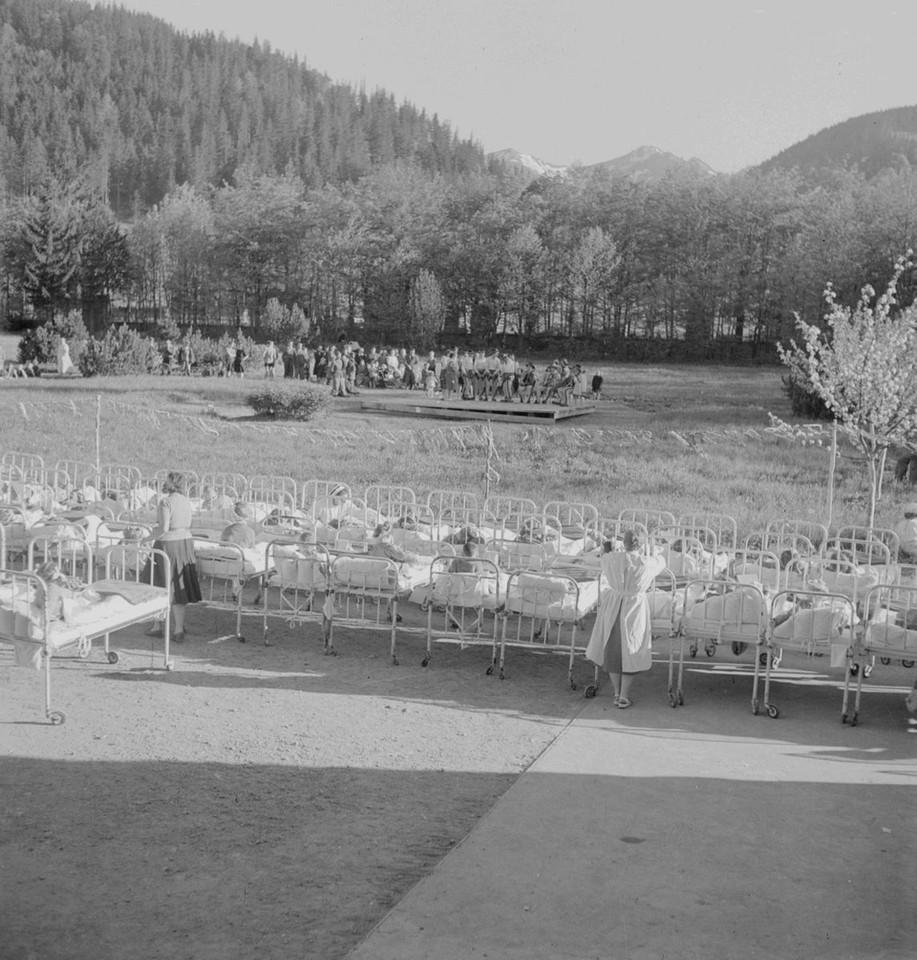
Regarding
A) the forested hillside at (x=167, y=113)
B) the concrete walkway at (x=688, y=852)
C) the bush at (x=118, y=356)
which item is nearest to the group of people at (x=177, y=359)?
the bush at (x=118, y=356)

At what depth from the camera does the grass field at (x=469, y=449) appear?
69.2 ft

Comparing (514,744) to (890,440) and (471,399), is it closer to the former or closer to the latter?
(890,440)

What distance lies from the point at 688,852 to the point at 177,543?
18.6 feet

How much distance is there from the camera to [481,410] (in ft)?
114

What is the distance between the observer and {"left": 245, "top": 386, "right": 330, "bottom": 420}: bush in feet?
101

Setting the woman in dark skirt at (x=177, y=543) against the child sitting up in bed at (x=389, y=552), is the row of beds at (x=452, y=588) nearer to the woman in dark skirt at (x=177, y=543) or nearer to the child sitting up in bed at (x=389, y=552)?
the child sitting up in bed at (x=389, y=552)

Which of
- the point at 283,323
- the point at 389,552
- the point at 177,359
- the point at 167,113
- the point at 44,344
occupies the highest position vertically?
the point at 167,113

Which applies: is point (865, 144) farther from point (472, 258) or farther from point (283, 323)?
point (283, 323)

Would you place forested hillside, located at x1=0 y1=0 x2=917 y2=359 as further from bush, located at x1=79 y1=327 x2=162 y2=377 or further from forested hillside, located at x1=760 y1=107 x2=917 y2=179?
forested hillside, located at x1=760 y1=107 x2=917 y2=179

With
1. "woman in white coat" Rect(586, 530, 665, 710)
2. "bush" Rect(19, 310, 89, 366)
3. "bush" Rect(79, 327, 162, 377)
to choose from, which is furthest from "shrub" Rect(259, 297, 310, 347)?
"woman in white coat" Rect(586, 530, 665, 710)

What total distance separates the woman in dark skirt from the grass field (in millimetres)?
9329

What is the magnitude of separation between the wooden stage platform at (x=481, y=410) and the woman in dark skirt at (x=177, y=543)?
23.0 metres

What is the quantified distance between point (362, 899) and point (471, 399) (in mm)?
33883

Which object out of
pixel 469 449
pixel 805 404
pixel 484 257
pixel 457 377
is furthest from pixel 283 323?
pixel 469 449
